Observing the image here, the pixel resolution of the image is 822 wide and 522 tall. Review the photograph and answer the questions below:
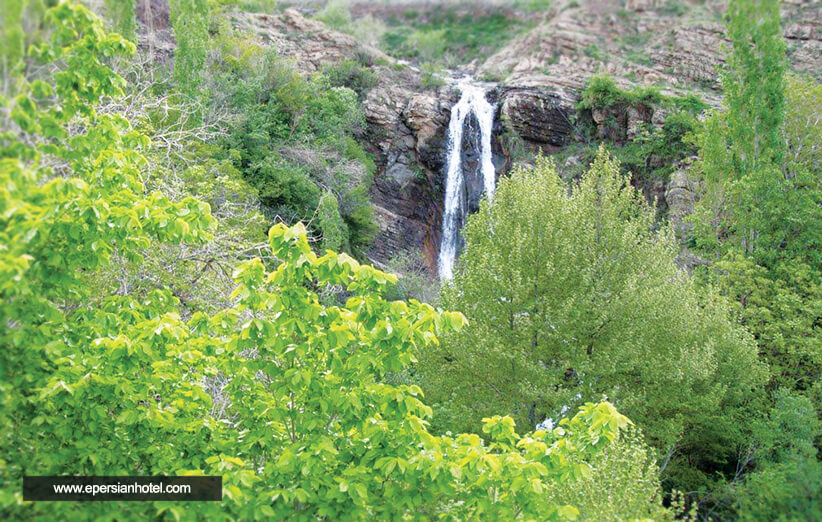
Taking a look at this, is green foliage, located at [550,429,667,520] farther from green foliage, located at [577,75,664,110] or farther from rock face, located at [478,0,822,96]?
green foliage, located at [577,75,664,110]

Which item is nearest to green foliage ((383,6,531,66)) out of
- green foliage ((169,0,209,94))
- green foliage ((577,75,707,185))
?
green foliage ((577,75,707,185))

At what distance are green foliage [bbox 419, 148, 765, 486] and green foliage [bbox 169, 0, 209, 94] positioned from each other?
46.6 feet

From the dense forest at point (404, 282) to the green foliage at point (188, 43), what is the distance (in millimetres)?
122

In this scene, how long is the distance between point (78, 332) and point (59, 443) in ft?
3.36

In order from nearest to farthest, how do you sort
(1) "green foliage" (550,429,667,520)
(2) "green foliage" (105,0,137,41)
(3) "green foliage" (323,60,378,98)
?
(1) "green foliage" (550,429,667,520) → (2) "green foliage" (105,0,137,41) → (3) "green foliage" (323,60,378,98)

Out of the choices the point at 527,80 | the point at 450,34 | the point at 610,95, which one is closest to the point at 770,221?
the point at 610,95

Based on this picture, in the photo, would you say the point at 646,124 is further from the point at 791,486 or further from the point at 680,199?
the point at 791,486

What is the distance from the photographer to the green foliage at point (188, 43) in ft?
70.8

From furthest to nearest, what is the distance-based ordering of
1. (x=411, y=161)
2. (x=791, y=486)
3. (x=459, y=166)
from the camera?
(x=411, y=161), (x=459, y=166), (x=791, y=486)

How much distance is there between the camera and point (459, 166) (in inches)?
1166

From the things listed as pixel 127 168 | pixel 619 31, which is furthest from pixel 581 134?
pixel 127 168

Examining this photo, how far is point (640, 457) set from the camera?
23.4ft

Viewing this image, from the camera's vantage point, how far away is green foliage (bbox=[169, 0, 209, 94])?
21.6 meters

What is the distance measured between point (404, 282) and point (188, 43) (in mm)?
11856
